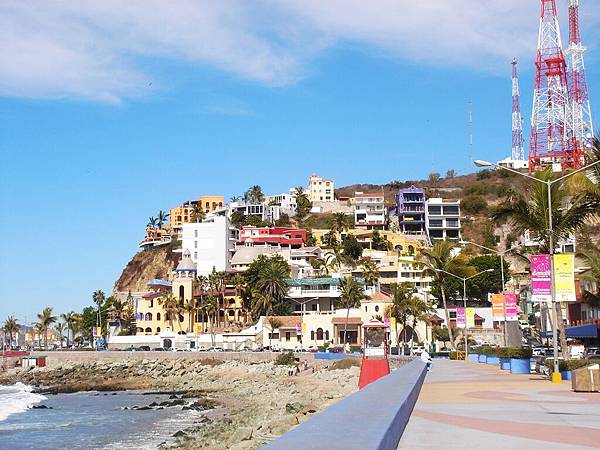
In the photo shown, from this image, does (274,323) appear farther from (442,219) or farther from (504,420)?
(504,420)

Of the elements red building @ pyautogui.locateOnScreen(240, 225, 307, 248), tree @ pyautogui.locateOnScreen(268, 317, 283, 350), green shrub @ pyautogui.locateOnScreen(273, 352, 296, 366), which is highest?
red building @ pyautogui.locateOnScreen(240, 225, 307, 248)

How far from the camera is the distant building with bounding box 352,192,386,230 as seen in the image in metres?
153

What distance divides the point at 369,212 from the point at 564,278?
131 meters

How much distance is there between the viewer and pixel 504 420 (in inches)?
531

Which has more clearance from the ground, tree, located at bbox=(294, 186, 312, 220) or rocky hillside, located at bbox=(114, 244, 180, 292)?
tree, located at bbox=(294, 186, 312, 220)

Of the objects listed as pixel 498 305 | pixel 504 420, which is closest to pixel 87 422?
pixel 498 305

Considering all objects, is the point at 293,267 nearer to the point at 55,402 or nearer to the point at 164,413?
the point at 55,402

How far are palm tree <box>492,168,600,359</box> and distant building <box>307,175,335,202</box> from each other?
155004 millimetres

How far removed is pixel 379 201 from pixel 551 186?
132m

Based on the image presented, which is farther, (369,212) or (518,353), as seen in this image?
(369,212)

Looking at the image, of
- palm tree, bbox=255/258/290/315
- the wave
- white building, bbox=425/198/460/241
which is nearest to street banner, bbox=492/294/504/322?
the wave

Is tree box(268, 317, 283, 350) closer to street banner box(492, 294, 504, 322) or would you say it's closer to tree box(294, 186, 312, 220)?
street banner box(492, 294, 504, 322)

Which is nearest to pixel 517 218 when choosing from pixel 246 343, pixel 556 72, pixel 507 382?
pixel 507 382

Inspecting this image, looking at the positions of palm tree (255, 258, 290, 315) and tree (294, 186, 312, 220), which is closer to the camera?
palm tree (255, 258, 290, 315)
